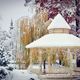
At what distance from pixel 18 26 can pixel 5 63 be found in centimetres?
68

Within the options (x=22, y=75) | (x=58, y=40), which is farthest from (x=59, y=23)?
(x=22, y=75)

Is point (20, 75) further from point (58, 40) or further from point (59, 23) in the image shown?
point (59, 23)

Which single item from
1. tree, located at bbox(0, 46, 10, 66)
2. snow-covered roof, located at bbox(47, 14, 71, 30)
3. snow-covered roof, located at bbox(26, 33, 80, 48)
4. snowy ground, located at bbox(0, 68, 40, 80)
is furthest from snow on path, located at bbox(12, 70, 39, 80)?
snow-covered roof, located at bbox(47, 14, 71, 30)

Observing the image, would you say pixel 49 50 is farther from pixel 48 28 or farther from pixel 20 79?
pixel 20 79

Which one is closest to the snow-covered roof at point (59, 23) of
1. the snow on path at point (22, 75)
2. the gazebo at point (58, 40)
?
the gazebo at point (58, 40)

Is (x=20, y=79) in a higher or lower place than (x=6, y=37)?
lower

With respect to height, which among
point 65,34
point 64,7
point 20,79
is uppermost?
point 64,7

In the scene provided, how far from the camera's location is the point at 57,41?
4.80m

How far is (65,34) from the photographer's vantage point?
493cm

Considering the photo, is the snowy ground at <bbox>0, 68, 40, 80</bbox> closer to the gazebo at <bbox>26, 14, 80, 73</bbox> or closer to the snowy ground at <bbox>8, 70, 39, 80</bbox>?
the snowy ground at <bbox>8, 70, 39, 80</bbox>

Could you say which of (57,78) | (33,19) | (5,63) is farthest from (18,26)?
(57,78)

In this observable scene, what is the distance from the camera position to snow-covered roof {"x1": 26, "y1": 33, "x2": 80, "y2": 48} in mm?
4781

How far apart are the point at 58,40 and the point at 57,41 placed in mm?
24

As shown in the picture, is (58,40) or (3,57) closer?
(58,40)
